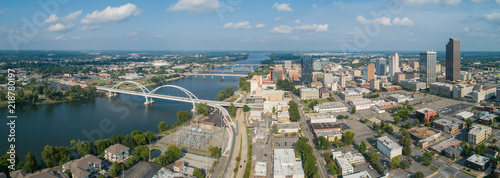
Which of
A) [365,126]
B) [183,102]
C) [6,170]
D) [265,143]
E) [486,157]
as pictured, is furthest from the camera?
[183,102]

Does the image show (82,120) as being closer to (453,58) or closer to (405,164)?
(405,164)

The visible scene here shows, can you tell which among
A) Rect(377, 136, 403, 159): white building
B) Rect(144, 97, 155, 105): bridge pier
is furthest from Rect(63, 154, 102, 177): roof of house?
Rect(144, 97, 155, 105): bridge pier

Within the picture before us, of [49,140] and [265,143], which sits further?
[49,140]

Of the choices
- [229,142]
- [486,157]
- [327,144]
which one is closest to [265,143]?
[229,142]

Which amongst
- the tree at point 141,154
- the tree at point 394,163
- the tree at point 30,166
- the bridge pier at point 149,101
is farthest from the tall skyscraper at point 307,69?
the tree at point 30,166

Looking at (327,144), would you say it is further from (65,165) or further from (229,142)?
(65,165)

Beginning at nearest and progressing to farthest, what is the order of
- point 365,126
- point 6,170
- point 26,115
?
point 6,170 < point 365,126 < point 26,115
